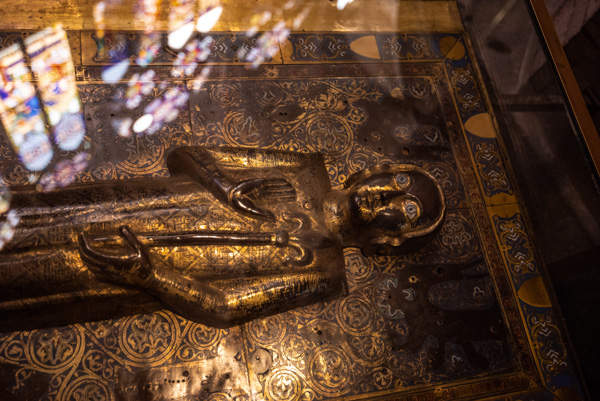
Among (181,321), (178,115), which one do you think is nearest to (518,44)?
(178,115)

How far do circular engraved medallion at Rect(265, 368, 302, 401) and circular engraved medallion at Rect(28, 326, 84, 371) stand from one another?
1.50 meters

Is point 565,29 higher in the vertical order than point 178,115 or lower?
higher

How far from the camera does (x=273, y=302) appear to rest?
3408 millimetres

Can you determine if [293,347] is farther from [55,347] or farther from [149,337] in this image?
[55,347]

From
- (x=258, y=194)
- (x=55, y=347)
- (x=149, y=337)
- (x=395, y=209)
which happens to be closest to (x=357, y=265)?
(x=395, y=209)

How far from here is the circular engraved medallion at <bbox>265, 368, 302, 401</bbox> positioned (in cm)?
362

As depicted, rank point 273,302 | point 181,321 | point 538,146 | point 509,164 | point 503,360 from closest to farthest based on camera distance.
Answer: point 273,302, point 181,321, point 503,360, point 538,146, point 509,164

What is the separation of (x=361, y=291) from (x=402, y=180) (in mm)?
1075

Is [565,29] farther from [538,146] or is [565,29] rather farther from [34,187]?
[34,187]

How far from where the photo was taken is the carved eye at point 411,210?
3727 millimetres

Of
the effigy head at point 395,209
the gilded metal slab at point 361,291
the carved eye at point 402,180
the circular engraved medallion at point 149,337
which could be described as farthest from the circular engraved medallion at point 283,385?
the carved eye at point 402,180

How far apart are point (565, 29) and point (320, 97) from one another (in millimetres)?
3636

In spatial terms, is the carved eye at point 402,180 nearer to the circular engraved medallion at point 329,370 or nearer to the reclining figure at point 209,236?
the reclining figure at point 209,236

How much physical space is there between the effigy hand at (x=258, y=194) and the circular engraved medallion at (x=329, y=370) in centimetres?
124
